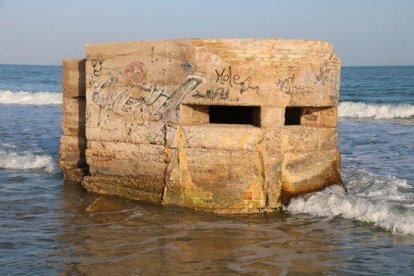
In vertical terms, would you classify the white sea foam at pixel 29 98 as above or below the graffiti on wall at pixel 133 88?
below

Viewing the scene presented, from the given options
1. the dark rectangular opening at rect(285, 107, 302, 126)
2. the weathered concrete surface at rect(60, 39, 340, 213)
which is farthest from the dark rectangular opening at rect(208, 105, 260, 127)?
the weathered concrete surface at rect(60, 39, 340, 213)

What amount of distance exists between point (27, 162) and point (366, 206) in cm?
690

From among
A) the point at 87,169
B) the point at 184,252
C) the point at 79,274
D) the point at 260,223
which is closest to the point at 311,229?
the point at 260,223

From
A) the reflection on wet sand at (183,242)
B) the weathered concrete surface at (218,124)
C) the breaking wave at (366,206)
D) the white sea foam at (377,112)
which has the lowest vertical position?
the reflection on wet sand at (183,242)

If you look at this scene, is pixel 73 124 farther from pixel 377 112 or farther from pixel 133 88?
pixel 377 112

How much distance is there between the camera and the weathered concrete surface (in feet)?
23.5

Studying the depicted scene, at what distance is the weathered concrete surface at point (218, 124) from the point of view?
718 cm

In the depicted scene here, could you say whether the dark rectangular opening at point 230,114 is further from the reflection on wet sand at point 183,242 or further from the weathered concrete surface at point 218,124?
the reflection on wet sand at point 183,242

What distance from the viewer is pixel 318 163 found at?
307 inches

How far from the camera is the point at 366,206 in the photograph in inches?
291

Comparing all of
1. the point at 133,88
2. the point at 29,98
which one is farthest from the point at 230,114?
the point at 29,98

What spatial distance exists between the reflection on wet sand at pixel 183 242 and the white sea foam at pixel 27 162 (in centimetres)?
335

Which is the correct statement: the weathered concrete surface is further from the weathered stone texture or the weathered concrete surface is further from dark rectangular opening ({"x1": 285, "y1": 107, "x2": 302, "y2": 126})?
the weathered stone texture

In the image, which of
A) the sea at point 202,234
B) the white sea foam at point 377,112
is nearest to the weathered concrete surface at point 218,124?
the sea at point 202,234
